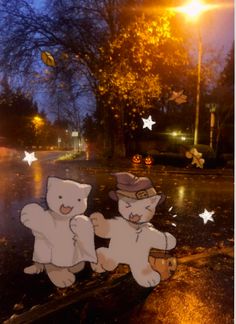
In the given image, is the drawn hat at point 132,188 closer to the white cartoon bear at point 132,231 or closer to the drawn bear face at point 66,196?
the white cartoon bear at point 132,231

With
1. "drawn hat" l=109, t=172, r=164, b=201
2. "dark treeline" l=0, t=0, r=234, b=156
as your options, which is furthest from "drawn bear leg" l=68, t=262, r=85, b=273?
"dark treeline" l=0, t=0, r=234, b=156

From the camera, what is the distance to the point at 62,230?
9.82 ft

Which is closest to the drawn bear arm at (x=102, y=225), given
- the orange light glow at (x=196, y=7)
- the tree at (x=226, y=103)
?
the orange light glow at (x=196, y=7)

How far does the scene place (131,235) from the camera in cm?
305

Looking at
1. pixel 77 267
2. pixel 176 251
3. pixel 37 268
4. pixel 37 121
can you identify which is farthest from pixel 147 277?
pixel 176 251

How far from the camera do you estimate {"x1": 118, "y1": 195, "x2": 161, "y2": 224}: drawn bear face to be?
9.77ft

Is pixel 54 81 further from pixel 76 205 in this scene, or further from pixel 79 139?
pixel 76 205

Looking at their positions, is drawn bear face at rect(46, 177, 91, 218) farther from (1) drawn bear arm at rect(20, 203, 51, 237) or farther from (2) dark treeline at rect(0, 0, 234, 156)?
(2) dark treeline at rect(0, 0, 234, 156)

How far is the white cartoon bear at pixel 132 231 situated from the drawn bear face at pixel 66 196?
0.22 metres

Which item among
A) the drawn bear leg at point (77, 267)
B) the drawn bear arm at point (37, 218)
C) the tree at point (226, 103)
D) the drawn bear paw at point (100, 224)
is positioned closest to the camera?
the drawn bear arm at point (37, 218)

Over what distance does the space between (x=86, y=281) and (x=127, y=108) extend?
8.51 ft

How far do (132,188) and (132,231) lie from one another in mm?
350

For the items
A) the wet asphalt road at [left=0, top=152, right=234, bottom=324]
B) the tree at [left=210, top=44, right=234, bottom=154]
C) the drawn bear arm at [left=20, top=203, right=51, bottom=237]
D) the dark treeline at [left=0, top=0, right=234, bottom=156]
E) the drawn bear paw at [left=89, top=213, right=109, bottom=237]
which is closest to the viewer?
the drawn bear arm at [left=20, top=203, right=51, bottom=237]

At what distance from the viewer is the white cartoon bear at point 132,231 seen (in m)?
2.98
